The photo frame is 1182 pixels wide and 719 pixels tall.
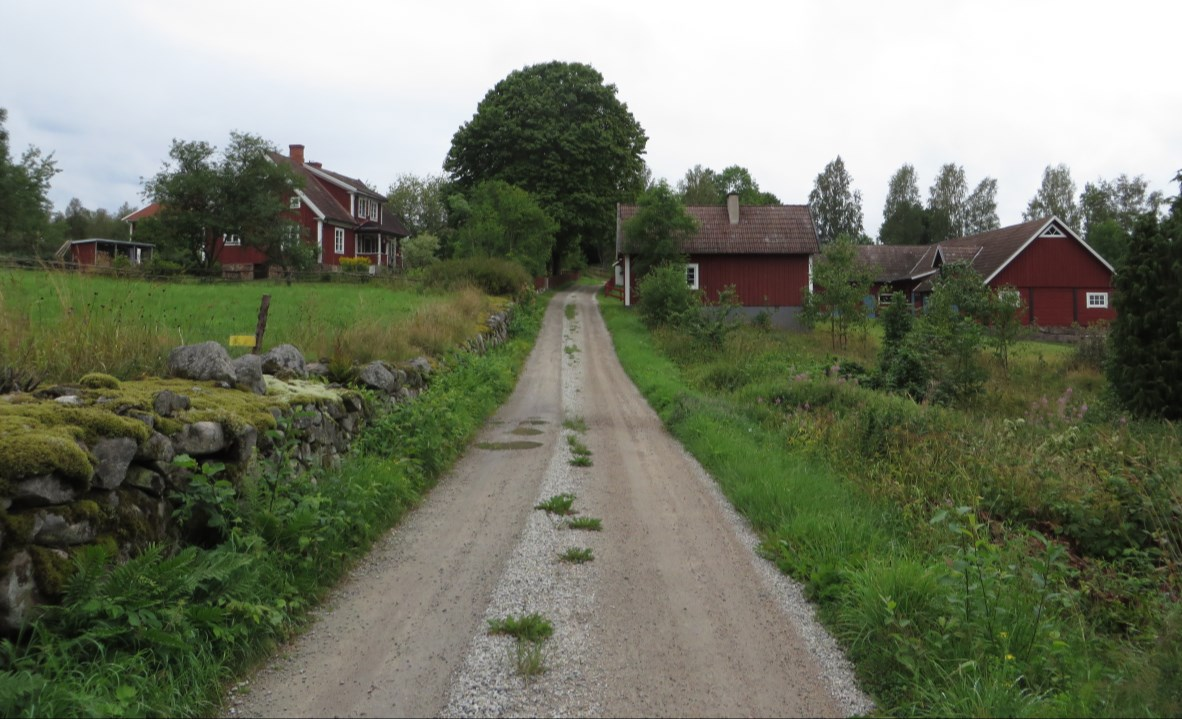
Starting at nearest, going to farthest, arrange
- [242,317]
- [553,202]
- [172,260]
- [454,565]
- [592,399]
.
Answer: [454,565]
[242,317]
[592,399]
[172,260]
[553,202]

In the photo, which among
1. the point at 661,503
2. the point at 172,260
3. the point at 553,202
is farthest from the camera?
the point at 553,202

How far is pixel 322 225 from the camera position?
47.1 meters

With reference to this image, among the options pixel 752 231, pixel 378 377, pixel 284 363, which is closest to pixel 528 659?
pixel 284 363

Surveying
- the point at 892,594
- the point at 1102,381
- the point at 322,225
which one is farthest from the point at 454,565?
the point at 322,225

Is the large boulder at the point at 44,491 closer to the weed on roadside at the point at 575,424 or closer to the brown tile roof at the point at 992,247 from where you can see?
the weed on roadside at the point at 575,424

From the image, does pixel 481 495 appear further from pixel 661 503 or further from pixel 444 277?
pixel 444 277

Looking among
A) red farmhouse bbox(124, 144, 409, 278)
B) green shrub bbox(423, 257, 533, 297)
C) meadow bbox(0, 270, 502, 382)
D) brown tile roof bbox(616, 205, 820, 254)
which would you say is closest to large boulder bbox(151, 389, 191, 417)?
meadow bbox(0, 270, 502, 382)

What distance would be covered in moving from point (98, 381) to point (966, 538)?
7.45 m

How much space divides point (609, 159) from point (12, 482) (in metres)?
46.0

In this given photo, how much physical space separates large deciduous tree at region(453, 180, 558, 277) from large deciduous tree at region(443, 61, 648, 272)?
814cm

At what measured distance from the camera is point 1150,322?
51.4 feet

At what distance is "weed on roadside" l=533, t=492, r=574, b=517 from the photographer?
821 cm

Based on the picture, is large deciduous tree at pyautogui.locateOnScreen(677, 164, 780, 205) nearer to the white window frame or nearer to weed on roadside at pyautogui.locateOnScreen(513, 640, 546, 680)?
the white window frame

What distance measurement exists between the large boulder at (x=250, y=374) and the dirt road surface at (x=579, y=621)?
1.96m
